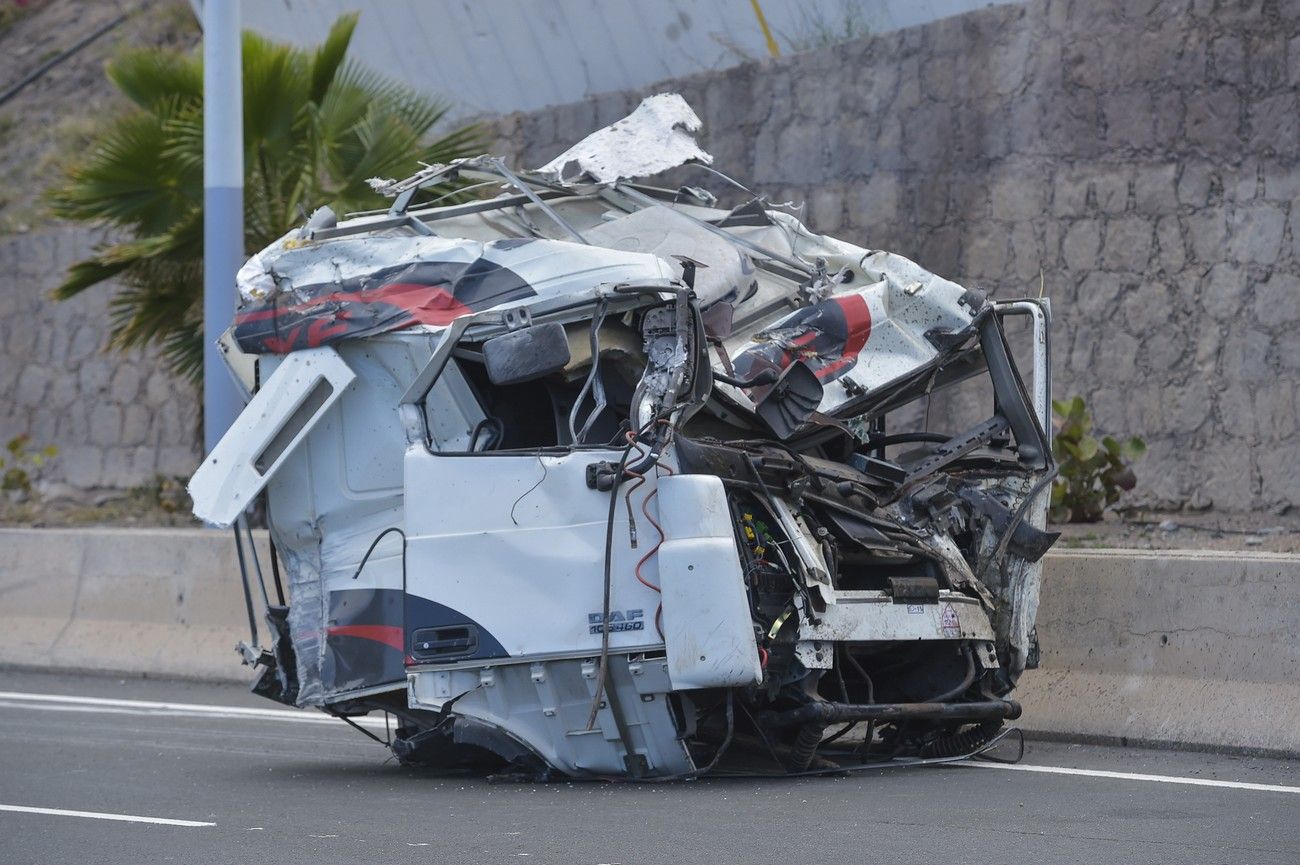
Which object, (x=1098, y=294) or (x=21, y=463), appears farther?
(x=21, y=463)

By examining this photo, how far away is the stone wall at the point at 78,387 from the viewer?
18.3 m

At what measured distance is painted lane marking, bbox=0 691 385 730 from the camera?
1082 centimetres

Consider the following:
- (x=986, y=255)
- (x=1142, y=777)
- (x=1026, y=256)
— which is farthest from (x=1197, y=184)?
(x=1142, y=777)

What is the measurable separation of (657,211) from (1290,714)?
12.7 ft

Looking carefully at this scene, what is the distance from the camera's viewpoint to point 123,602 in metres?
12.8

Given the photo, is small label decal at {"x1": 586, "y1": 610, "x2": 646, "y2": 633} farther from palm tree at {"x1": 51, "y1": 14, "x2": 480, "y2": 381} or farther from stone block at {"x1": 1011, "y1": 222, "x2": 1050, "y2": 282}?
palm tree at {"x1": 51, "y1": 14, "x2": 480, "y2": 381}

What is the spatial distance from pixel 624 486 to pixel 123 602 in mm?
6929

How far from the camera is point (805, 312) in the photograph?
324 inches

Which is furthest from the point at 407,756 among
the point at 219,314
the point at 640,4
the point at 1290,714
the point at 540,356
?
the point at 640,4

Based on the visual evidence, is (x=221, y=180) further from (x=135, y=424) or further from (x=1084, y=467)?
(x=135, y=424)

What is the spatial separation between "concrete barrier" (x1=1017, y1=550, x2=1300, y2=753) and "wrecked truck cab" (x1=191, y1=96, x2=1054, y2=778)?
784 millimetres

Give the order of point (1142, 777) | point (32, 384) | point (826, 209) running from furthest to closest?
1. point (32, 384)
2. point (826, 209)
3. point (1142, 777)

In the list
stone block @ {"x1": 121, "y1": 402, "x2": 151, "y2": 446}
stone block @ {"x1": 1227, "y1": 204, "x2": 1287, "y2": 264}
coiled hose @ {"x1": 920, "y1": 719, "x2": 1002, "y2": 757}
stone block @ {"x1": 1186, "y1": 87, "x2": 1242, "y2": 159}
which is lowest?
coiled hose @ {"x1": 920, "y1": 719, "x2": 1002, "y2": 757}

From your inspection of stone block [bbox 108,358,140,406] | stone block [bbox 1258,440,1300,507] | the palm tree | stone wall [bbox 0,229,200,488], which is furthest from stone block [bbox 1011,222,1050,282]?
stone block [bbox 108,358,140,406]
